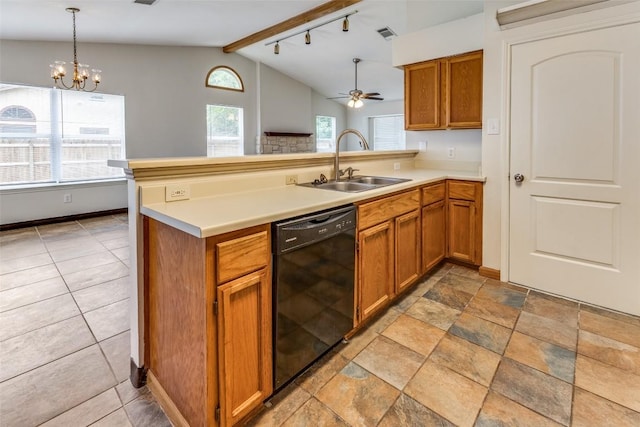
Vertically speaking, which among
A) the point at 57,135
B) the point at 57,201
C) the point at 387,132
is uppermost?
the point at 387,132

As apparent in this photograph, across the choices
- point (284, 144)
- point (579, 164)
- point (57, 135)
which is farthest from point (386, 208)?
point (284, 144)

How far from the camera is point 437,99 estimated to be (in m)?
3.30

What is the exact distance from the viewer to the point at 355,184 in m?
2.60

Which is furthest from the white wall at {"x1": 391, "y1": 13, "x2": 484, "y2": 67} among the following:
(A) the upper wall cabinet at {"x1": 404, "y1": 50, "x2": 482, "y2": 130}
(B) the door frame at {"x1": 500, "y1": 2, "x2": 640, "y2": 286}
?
(B) the door frame at {"x1": 500, "y1": 2, "x2": 640, "y2": 286}

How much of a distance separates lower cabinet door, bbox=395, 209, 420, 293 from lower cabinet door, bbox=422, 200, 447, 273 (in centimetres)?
14

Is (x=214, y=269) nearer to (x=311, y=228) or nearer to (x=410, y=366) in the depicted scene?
(x=311, y=228)

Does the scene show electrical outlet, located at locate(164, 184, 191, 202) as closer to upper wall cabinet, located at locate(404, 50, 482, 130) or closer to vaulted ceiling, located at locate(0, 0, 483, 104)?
upper wall cabinet, located at locate(404, 50, 482, 130)

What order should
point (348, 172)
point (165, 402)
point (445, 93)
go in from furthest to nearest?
point (445, 93)
point (348, 172)
point (165, 402)

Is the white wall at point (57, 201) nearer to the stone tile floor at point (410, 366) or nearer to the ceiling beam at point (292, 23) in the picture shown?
the stone tile floor at point (410, 366)

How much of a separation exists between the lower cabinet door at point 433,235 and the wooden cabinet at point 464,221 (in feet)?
0.26

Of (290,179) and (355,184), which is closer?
(290,179)

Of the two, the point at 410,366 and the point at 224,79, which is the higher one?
the point at 224,79

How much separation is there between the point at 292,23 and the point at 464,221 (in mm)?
4415

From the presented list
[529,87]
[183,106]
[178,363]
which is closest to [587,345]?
[529,87]
